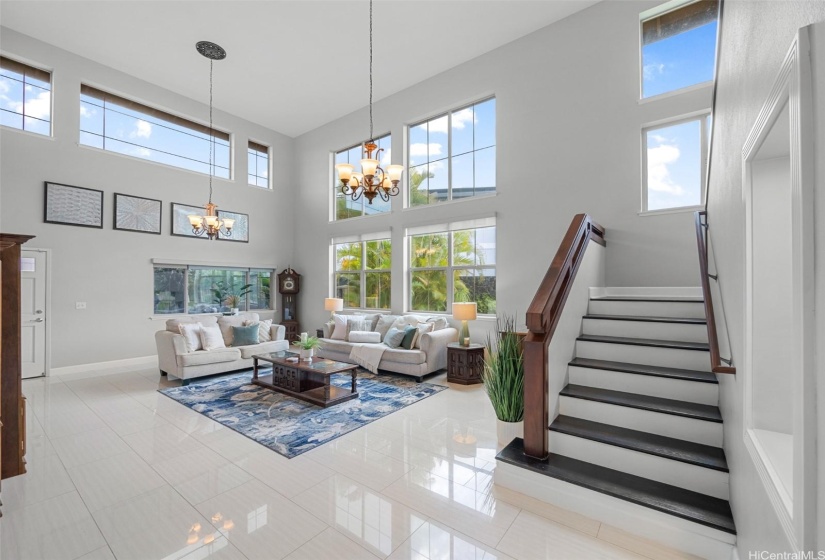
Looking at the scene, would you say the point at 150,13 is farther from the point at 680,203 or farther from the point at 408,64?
the point at 680,203

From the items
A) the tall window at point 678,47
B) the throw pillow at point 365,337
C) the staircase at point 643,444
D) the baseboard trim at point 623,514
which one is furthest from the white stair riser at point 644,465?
the tall window at point 678,47

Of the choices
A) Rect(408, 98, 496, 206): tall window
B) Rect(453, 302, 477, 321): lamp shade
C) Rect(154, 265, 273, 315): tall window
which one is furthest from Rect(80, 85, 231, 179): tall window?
Rect(453, 302, 477, 321): lamp shade

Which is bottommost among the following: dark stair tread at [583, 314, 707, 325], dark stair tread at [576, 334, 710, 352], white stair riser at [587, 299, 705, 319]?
dark stair tread at [576, 334, 710, 352]

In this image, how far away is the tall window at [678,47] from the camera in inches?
173

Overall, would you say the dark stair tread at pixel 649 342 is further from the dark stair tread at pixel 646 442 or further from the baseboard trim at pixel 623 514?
the baseboard trim at pixel 623 514

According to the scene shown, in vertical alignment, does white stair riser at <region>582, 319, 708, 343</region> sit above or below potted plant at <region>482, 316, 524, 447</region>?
above

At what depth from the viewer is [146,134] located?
6.89 meters

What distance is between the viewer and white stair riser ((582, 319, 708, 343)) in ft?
9.57

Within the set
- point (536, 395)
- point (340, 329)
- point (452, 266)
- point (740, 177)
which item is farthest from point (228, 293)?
point (740, 177)

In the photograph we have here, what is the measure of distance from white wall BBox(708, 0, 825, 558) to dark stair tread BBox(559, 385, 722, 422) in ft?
0.38

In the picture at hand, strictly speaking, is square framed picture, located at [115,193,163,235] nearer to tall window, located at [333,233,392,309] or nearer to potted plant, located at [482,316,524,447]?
tall window, located at [333,233,392,309]

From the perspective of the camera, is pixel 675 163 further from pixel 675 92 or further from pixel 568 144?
pixel 568 144

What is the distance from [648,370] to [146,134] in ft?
28.6

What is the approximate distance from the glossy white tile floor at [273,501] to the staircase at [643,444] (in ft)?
0.48
